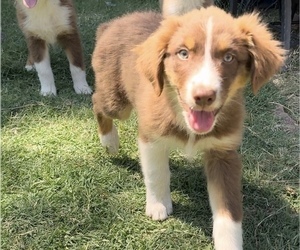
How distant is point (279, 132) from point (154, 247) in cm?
162

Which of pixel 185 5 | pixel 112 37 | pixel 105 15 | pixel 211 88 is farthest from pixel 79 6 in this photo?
pixel 211 88

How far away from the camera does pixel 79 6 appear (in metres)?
7.73

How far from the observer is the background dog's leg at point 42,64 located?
486cm

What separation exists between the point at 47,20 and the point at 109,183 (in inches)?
79.2

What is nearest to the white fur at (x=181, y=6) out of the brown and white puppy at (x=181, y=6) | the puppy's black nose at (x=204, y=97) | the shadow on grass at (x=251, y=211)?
the brown and white puppy at (x=181, y=6)

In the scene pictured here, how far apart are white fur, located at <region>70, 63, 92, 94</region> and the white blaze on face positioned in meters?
2.48

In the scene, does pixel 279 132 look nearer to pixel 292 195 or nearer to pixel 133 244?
pixel 292 195

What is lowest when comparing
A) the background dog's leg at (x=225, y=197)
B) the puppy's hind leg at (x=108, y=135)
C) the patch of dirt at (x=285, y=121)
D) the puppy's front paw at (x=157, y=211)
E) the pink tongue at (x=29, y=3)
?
the patch of dirt at (x=285, y=121)

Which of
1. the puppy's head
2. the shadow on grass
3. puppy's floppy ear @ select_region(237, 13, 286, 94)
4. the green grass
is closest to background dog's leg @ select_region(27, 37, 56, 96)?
the green grass

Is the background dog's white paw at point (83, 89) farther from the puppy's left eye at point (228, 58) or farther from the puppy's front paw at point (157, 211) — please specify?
the puppy's left eye at point (228, 58)

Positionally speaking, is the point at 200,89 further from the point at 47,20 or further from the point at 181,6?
the point at 47,20

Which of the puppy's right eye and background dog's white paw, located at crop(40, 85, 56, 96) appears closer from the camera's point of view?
the puppy's right eye

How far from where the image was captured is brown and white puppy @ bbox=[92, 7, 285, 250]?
2.56 meters

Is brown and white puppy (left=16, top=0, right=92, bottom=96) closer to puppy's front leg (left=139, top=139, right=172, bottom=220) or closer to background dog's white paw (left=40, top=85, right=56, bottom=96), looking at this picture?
background dog's white paw (left=40, top=85, right=56, bottom=96)
